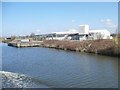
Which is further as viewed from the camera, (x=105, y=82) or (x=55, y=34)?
(x=55, y=34)

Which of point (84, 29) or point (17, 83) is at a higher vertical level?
point (84, 29)

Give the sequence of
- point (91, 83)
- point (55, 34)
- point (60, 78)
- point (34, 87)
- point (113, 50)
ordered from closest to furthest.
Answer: point (34, 87)
point (91, 83)
point (60, 78)
point (113, 50)
point (55, 34)

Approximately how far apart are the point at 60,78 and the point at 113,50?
863cm

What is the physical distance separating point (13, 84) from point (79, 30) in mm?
35738

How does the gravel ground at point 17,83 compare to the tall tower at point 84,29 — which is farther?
the tall tower at point 84,29

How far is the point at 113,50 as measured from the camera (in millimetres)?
15594

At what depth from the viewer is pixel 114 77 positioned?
795 cm

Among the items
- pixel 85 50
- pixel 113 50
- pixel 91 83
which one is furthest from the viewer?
pixel 85 50

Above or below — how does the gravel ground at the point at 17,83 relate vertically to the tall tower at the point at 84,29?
below

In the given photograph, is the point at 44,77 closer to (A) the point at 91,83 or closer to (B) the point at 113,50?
(A) the point at 91,83

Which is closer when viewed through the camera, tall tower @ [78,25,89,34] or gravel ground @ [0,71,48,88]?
gravel ground @ [0,71,48,88]

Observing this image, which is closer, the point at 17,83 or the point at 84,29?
the point at 17,83

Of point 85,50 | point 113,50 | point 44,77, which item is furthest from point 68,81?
point 85,50

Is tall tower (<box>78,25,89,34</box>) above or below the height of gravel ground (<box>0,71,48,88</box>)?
above
